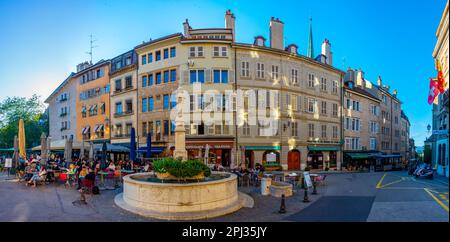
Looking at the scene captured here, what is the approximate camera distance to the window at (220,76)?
19375 mm

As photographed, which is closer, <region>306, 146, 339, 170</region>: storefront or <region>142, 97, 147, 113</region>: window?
<region>142, 97, 147, 113</region>: window

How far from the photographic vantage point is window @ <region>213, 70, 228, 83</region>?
19.4m

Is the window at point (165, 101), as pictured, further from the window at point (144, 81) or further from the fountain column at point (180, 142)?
the fountain column at point (180, 142)

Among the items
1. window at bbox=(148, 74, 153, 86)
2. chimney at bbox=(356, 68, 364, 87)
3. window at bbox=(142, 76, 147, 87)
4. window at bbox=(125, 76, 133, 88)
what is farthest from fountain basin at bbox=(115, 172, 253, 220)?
chimney at bbox=(356, 68, 364, 87)

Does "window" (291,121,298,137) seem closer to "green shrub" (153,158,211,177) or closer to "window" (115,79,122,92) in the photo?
"green shrub" (153,158,211,177)

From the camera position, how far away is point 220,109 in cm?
1909

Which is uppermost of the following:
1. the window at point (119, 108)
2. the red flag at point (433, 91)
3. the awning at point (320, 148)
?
the window at point (119, 108)

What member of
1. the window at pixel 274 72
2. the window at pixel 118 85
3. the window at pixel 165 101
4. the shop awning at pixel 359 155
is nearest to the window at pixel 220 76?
the window at pixel 274 72

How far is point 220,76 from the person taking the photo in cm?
1936

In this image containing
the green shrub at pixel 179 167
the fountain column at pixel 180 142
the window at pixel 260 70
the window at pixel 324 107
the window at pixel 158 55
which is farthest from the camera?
the window at pixel 324 107
